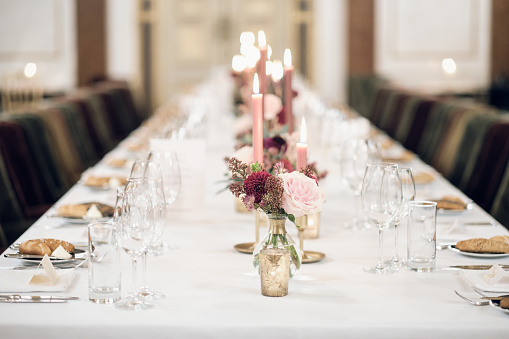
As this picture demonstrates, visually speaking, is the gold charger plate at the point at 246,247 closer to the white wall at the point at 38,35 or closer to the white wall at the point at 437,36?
the white wall at the point at 437,36

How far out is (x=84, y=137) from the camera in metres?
5.47

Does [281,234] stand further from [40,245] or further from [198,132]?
[198,132]

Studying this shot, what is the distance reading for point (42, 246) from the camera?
1.91m

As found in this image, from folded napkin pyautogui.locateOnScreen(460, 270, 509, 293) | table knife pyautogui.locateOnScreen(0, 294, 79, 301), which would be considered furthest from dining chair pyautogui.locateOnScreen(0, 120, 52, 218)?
folded napkin pyautogui.locateOnScreen(460, 270, 509, 293)

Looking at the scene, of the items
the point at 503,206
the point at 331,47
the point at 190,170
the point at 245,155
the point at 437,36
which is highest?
the point at 437,36

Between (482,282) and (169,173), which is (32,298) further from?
(482,282)

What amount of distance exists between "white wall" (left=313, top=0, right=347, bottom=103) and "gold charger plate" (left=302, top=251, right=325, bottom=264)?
9.65 meters

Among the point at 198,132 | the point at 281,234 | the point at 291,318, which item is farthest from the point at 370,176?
the point at 198,132

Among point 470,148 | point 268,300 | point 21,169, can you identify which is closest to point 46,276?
point 268,300

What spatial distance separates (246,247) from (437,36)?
9.90 metres

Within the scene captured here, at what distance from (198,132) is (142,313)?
1945 millimetres

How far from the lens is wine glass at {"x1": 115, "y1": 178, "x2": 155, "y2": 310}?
1.61m

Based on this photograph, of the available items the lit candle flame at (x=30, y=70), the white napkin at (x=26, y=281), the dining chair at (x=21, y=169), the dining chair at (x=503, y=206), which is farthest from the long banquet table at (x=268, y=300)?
the lit candle flame at (x=30, y=70)

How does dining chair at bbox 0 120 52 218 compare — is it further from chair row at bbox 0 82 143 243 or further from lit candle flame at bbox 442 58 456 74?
lit candle flame at bbox 442 58 456 74
